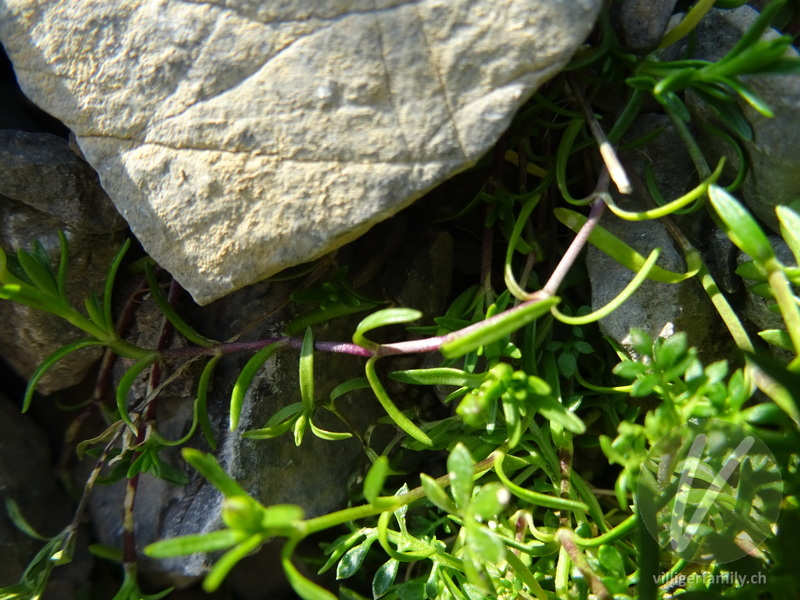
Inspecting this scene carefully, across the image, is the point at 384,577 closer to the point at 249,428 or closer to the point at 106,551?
the point at 249,428

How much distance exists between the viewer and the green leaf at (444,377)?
3.98 ft

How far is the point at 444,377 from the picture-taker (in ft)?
4.12

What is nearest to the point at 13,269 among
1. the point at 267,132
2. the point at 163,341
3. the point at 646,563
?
the point at 163,341

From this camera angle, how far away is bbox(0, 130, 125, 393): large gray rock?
143cm

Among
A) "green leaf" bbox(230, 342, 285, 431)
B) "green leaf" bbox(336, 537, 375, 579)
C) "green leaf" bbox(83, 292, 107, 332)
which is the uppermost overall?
"green leaf" bbox(83, 292, 107, 332)

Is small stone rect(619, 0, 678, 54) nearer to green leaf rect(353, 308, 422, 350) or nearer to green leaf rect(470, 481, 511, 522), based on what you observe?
green leaf rect(353, 308, 422, 350)

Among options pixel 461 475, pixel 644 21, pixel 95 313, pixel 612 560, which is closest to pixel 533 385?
pixel 461 475

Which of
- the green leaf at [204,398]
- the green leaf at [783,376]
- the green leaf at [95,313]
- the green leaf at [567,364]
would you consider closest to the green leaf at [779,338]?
the green leaf at [783,376]

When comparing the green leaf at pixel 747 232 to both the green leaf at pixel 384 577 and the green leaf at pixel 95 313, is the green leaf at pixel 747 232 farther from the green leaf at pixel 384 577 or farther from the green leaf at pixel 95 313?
the green leaf at pixel 95 313

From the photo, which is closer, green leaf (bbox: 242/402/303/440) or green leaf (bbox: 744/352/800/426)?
green leaf (bbox: 744/352/800/426)

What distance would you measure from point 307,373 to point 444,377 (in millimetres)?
298

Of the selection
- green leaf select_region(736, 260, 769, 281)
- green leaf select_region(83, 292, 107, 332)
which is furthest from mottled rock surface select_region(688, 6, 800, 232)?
green leaf select_region(83, 292, 107, 332)

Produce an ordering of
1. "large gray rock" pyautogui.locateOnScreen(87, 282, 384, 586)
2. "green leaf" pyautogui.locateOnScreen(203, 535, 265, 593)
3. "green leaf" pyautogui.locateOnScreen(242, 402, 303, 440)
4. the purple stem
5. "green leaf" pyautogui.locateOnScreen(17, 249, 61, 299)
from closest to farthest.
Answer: "green leaf" pyautogui.locateOnScreen(203, 535, 265, 593) < the purple stem < "green leaf" pyautogui.locateOnScreen(17, 249, 61, 299) < "green leaf" pyautogui.locateOnScreen(242, 402, 303, 440) < "large gray rock" pyautogui.locateOnScreen(87, 282, 384, 586)

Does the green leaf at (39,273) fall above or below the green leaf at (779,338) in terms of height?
above
